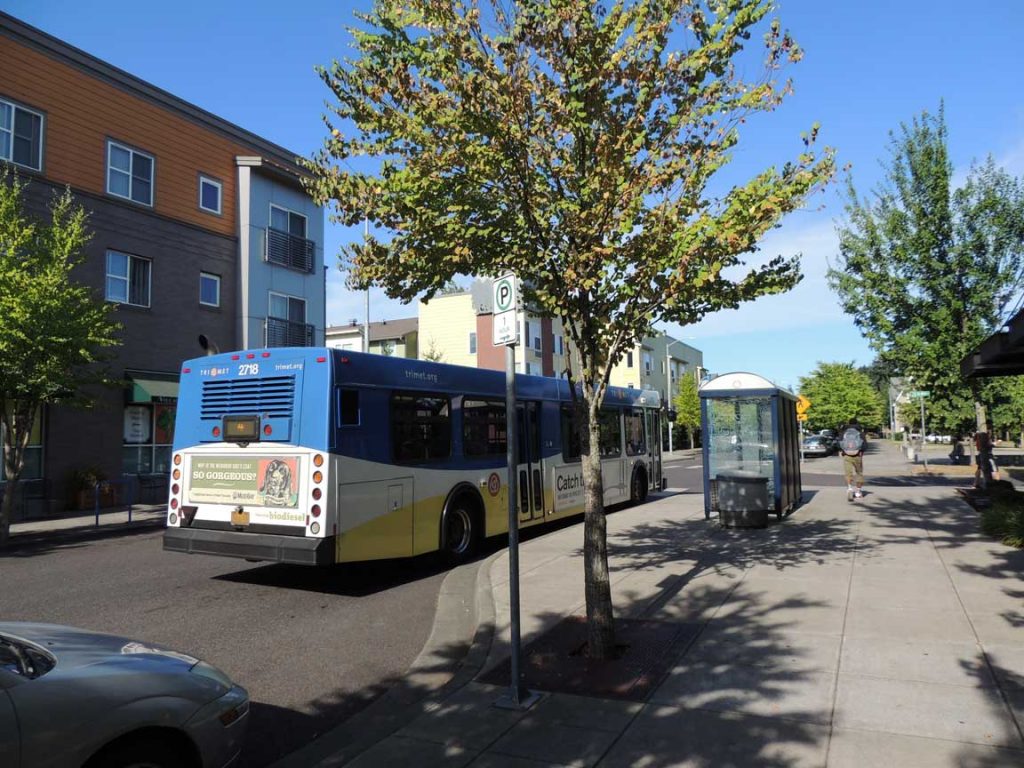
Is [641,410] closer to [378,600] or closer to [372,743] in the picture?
[378,600]

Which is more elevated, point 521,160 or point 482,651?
point 521,160

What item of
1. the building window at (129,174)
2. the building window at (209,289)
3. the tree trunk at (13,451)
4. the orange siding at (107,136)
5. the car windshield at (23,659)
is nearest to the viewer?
the car windshield at (23,659)

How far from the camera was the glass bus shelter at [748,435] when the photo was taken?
43.0 ft

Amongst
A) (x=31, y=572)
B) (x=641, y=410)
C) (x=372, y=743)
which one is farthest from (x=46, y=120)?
(x=372, y=743)

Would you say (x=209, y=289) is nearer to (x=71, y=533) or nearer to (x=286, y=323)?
(x=286, y=323)

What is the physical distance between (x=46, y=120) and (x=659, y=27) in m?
18.5

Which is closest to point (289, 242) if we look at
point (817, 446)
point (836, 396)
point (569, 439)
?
point (569, 439)

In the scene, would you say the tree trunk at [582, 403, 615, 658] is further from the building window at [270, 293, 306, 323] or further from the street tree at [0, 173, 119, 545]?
the building window at [270, 293, 306, 323]

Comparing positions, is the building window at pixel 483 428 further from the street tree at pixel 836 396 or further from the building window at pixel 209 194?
the street tree at pixel 836 396

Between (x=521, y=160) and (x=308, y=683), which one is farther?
(x=521, y=160)

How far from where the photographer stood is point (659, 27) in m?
5.62

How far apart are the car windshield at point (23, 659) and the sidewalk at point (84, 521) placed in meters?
13.0

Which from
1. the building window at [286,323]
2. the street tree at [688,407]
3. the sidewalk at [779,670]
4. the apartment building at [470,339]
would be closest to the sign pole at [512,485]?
the sidewalk at [779,670]

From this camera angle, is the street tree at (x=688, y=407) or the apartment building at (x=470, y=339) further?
the street tree at (x=688, y=407)
